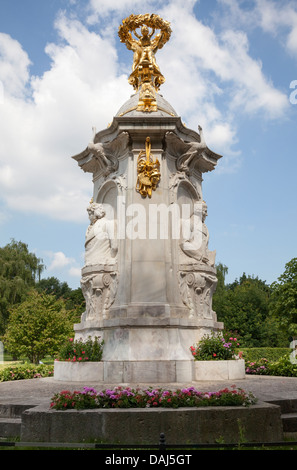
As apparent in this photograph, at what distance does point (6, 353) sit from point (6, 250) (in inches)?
411

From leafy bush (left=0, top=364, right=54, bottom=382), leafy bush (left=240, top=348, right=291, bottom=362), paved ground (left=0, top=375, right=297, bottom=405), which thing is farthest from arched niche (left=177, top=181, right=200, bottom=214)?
leafy bush (left=240, top=348, right=291, bottom=362)

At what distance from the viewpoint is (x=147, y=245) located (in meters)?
10.9

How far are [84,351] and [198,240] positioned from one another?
4354 mm

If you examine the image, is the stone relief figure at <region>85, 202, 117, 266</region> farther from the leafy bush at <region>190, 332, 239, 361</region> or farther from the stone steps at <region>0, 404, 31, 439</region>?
the stone steps at <region>0, 404, 31, 439</region>

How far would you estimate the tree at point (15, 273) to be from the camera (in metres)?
36.8

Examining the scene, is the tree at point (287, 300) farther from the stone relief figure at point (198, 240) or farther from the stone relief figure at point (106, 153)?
the stone relief figure at point (106, 153)

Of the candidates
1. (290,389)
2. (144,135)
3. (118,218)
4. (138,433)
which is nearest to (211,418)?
(138,433)

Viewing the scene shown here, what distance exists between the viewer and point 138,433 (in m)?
5.68

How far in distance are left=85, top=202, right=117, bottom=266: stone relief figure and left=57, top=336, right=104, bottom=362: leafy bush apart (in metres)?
2.13

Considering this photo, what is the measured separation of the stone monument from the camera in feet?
32.7

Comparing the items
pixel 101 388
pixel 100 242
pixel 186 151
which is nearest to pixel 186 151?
pixel 186 151

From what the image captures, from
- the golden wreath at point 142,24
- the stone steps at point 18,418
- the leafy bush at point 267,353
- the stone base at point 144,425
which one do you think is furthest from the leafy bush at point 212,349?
the leafy bush at point 267,353
